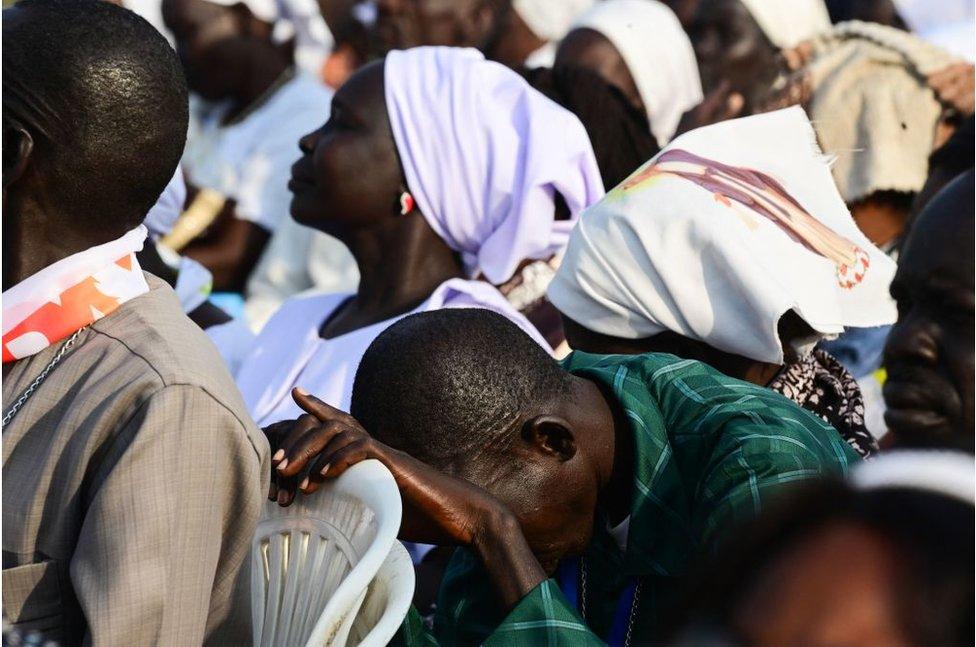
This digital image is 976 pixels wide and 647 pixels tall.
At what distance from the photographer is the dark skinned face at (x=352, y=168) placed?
4285 mm

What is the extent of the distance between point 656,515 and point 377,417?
1.77 feet

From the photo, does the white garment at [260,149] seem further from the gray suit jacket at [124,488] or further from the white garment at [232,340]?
the gray suit jacket at [124,488]

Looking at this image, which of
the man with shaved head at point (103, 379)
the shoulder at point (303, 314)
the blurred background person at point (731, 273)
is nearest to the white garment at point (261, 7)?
the shoulder at point (303, 314)

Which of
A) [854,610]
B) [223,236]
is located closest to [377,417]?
[854,610]

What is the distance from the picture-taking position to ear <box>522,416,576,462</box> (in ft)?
8.98

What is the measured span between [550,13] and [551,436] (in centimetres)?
650

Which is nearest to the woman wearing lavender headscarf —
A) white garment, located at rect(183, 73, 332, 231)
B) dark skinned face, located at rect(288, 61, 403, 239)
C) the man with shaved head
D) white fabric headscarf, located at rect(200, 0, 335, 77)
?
dark skinned face, located at rect(288, 61, 403, 239)

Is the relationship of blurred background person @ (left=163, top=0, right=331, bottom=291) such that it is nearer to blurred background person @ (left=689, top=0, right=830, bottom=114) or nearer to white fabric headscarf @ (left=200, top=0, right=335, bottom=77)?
white fabric headscarf @ (left=200, top=0, right=335, bottom=77)

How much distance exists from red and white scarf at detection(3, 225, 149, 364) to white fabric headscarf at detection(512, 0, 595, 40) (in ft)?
22.3

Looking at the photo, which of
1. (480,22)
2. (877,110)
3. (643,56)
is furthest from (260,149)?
(877,110)

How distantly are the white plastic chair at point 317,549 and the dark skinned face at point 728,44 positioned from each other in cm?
518

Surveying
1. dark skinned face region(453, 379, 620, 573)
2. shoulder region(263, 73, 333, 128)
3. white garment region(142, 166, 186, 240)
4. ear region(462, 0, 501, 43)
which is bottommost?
shoulder region(263, 73, 333, 128)

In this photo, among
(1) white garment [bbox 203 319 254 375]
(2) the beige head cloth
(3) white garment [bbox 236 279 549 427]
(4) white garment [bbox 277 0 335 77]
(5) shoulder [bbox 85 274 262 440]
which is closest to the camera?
(5) shoulder [bbox 85 274 262 440]

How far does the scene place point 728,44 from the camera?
7504 millimetres
